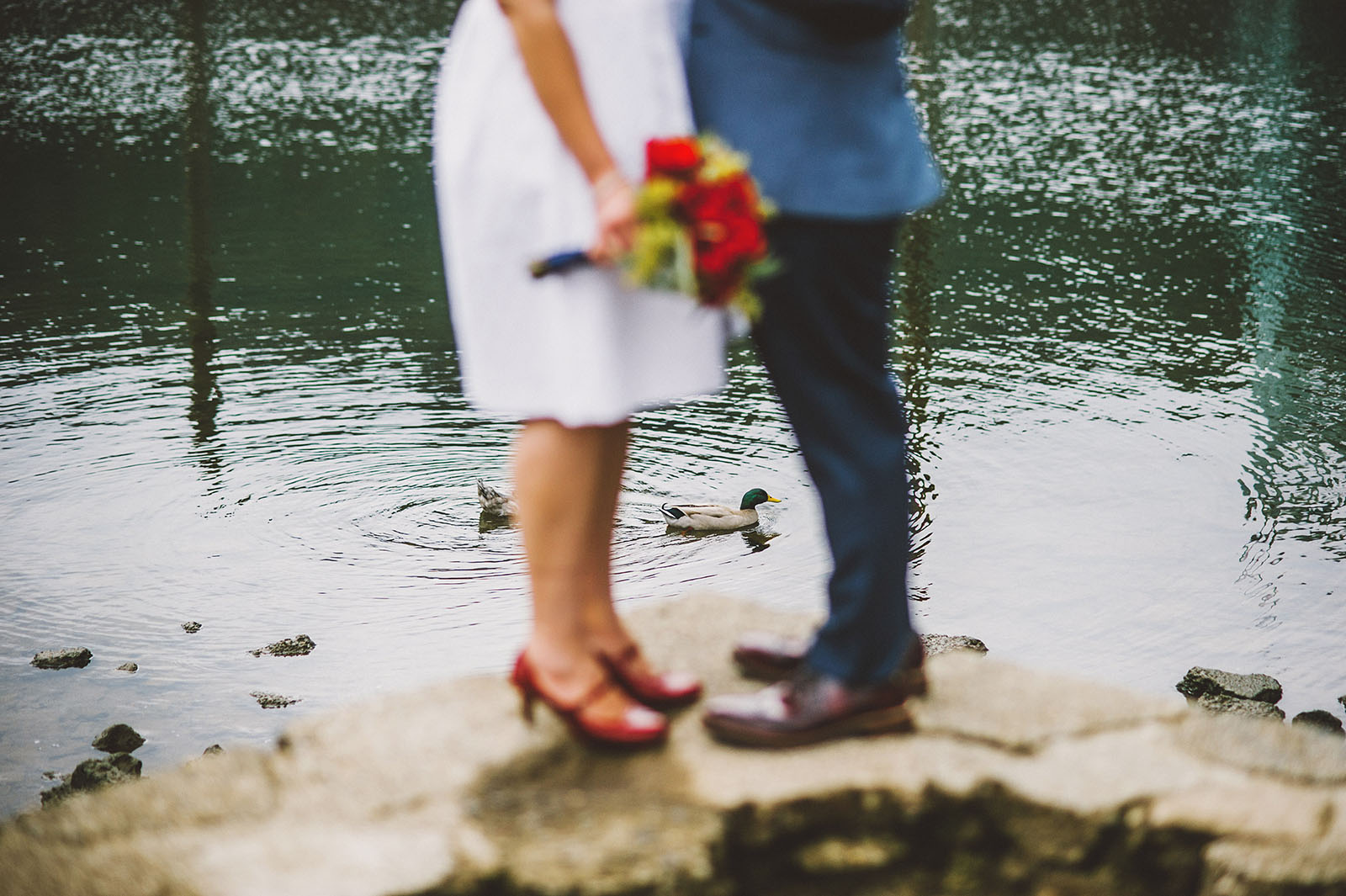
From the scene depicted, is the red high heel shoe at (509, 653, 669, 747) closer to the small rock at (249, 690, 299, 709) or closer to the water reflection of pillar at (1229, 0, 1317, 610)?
the small rock at (249, 690, 299, 709)

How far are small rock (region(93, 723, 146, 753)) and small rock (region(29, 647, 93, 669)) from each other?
1.97 ft

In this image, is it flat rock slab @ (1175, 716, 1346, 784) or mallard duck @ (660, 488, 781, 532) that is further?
mallard duck @ (660, 488, 781, 532)

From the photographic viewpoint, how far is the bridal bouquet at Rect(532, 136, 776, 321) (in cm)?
237

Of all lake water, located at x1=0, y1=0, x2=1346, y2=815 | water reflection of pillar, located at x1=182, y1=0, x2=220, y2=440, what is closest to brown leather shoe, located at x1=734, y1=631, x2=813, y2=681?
lake water, located at x1=0, y1=0, x2=1346, y2=815

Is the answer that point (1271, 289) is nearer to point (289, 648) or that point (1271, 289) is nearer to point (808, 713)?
point (289, 648)

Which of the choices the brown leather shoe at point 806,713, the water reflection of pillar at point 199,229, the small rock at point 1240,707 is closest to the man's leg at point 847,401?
the brown leather shoe at point 806,713

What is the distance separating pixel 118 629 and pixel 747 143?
4.30 metres

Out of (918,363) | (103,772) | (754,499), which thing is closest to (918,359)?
(918,363)

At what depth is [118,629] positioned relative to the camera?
5.89 meters

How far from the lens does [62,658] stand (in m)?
5.62

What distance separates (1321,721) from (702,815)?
337 cm

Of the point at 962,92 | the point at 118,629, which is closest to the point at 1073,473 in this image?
the point at 118,629

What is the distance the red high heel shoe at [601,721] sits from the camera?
271cm

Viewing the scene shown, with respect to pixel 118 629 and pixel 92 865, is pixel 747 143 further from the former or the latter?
pixel 118 629
